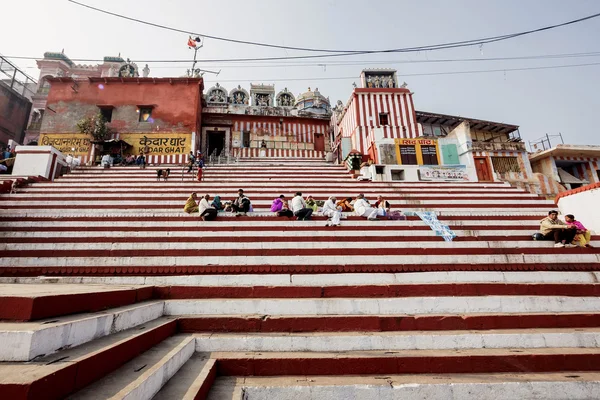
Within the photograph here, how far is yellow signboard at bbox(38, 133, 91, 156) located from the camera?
18.6 m

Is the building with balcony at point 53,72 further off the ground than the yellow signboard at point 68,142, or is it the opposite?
the building with balcony at point 53,72

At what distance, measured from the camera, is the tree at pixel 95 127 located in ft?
60.5

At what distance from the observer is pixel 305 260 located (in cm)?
571

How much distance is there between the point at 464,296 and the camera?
4.32m

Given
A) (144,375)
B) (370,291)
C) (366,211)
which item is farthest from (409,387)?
(366,211)

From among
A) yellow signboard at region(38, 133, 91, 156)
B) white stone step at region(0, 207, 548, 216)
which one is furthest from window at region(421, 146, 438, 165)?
yellow signboard at region(38, 133, 91, 156)

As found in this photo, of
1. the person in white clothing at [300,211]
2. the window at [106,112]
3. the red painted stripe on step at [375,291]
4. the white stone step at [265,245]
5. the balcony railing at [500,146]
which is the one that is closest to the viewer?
the red painted stripe on step at [375,291]

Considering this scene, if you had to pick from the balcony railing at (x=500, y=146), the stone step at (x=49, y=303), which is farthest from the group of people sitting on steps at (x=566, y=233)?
the balcony railing at (x=500, y=146)

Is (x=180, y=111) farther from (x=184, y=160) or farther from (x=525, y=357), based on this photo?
(x=525, y=357)

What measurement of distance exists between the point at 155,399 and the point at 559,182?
96.6 feet

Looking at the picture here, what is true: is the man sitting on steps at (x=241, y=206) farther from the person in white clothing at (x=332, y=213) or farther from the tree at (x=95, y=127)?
the tree at (x=95, y=127)

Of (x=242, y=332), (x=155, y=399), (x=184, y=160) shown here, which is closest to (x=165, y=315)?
(x=242, y=332)

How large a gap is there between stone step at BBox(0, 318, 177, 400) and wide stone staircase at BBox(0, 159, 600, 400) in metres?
0.01

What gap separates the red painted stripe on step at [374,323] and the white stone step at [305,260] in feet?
6.51
